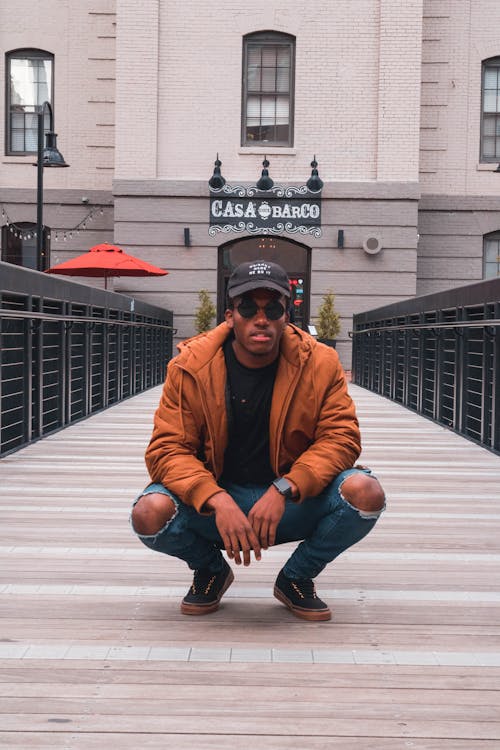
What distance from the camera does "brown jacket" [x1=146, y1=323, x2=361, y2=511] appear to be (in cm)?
392

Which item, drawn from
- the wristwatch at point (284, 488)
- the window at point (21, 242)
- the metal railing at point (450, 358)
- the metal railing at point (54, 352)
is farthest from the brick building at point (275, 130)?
the wristwatch at point (284, 488)

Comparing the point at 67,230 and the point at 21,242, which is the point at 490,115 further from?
the point at 21,242

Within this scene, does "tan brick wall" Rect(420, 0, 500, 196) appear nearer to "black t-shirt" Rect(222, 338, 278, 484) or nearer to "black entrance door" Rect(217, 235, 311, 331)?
"black entrance door" Rect(217, 235, 311, 331)

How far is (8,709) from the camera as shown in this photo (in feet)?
10.1

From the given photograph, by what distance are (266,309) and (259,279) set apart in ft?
0.36

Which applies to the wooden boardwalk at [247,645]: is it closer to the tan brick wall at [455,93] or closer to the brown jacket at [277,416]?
the brown jacket at [277,416]

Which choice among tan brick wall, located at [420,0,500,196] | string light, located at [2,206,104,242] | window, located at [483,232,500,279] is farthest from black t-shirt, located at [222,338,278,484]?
window, located at [483,232,500,279]

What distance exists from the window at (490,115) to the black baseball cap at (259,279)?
20.6m

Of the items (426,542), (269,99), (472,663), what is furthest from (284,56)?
(472,663)

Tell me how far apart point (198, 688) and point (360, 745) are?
0.60 meters

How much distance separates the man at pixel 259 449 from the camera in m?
3.86

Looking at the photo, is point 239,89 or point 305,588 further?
point 239,89

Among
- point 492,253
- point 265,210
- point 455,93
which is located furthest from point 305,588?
point 455,93

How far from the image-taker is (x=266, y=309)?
388cm
